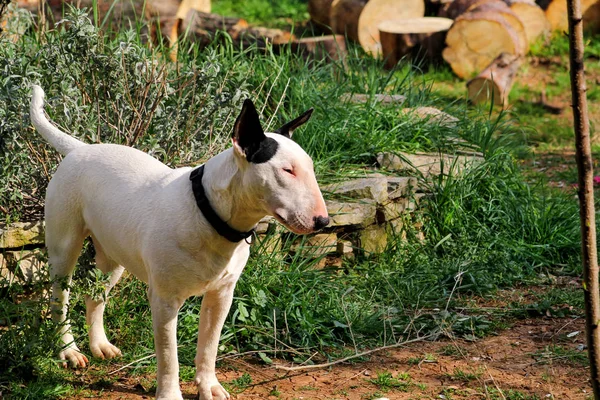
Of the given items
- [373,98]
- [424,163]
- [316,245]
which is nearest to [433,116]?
[373,98]

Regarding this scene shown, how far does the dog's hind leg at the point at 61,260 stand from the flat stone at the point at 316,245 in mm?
1537

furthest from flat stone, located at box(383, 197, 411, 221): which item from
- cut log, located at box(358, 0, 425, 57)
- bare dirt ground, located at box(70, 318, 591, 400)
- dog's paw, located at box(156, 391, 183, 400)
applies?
cut log, located at box(358, 0, 425, 57)

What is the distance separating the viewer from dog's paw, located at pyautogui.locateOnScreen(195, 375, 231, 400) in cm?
370

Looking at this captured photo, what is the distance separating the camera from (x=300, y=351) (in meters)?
4.36

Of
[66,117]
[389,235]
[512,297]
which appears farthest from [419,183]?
[66,117]

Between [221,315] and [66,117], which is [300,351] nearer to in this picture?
[221,315]

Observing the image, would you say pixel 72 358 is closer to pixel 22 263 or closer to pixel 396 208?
pixel 22 263

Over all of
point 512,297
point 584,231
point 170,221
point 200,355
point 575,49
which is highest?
point 575,49

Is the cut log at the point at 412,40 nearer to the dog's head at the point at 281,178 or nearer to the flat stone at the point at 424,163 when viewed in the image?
the flat stone at the point at 424,163

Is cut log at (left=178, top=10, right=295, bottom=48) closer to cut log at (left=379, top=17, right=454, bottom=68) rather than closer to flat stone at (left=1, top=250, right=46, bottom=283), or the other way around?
cut log at (left=379, top=17, right=454, bottom=68)

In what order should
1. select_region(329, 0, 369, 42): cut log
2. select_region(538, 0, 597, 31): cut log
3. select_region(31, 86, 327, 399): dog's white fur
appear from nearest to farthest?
select_region(31, 86, 327, 399): dog's white fur
select_region(329, 0, 369, 42): cut log
select_region(538, 0, 597, 31): cut log

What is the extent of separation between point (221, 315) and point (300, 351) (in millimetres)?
821

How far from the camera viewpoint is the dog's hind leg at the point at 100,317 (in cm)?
412

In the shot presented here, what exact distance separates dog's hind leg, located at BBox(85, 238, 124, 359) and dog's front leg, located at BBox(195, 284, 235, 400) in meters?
0.66
